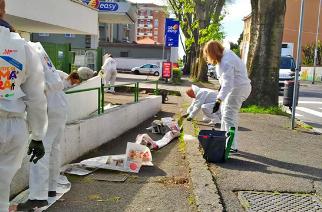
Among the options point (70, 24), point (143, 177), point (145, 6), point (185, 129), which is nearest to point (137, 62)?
point (70, 24)

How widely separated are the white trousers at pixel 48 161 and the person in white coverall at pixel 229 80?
2.88 metres

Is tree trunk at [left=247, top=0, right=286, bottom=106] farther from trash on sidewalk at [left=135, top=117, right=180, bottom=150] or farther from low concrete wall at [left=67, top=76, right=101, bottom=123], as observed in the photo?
low concrete wall at [left=67, top=76, right=101, bottom=123]

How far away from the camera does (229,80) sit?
7.00 m

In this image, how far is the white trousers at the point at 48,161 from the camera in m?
4.70

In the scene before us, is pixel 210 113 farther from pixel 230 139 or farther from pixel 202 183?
pixel 202 183

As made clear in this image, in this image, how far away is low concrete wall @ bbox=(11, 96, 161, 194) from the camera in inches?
212

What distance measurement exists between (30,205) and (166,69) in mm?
23639

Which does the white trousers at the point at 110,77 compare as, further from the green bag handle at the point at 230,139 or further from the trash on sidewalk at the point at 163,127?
the green bag handle at the point at 230,139

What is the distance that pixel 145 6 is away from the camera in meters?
150

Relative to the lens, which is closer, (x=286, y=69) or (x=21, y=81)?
(x=21, y=81)

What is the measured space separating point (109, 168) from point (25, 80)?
127 inches

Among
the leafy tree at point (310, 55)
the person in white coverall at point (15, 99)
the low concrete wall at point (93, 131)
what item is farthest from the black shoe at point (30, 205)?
the leafy tree at point (310, 55)

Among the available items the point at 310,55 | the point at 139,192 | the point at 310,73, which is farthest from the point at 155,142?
the point at 310,55

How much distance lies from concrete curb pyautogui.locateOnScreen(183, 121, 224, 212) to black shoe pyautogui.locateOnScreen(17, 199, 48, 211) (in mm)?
1595
